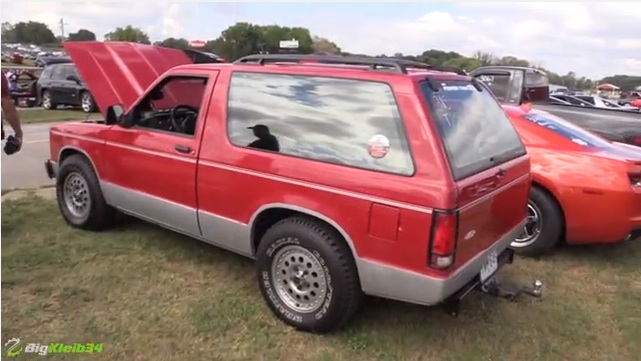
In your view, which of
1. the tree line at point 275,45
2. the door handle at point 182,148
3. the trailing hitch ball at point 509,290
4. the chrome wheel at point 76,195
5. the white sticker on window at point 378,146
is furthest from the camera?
the tree line at point 275,45

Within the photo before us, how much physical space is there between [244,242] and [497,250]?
171 cm

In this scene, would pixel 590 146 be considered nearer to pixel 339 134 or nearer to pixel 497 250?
pixel 497 250

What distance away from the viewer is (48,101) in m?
17.7

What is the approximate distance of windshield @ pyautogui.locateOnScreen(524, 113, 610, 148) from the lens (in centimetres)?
488

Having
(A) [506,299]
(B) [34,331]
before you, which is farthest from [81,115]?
(A) [506,299]

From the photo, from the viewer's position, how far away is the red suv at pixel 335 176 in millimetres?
2875

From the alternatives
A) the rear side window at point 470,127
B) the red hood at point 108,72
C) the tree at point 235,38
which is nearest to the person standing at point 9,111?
the red hood at point 108,72

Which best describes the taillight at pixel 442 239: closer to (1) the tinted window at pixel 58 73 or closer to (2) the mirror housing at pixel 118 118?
(2) the mirror housing at pixel 118 118

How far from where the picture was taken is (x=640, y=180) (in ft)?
14.6

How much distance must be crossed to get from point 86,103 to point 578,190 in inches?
632

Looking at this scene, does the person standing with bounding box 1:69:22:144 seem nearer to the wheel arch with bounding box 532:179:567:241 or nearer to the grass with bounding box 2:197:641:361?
the grass with bounding box 2:197:641:361

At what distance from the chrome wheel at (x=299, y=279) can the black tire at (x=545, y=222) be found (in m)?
2.42

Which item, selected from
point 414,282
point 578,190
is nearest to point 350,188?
point 414,282

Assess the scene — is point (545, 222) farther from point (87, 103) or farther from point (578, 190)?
point (87, 103)
